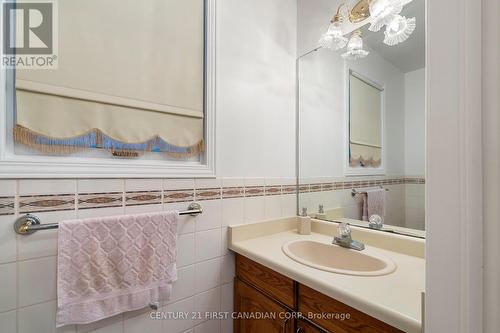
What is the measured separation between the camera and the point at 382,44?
114 centimetres

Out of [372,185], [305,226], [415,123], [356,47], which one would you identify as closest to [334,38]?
[356,47]

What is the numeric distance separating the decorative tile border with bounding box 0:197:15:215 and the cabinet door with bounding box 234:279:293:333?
3.16ft

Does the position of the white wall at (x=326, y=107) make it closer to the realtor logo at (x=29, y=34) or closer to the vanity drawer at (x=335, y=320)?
the vanity drawer at (x=335, y=320)

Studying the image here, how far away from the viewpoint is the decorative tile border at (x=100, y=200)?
815mm

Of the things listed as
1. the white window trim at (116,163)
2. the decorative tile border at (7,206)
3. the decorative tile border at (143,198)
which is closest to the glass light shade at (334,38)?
the white window trim at (116,163)

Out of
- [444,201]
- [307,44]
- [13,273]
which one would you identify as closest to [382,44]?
[307,44]

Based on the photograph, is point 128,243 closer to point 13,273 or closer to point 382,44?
point 13,273

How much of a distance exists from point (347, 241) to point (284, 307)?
1.46 feet

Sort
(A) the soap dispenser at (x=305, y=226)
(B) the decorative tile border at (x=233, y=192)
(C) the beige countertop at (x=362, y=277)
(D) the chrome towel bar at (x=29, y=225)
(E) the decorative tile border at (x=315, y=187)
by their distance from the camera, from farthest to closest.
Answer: (E) the decorative tile border at (x=315, y=187) < (A) the soap dispenser at (x=305, y=226) < (B) the decorative tile border at (x=233, y=192) < (D) the chrome towel bar at (x=29, y=225) < (C) the beige countertop at (x=362, y=277)

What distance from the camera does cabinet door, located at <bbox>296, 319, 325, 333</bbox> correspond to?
2.59ft

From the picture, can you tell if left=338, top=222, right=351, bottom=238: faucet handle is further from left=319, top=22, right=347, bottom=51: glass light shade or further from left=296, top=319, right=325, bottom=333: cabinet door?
left=319, top=22, right=347, bottom=51: glass light shade

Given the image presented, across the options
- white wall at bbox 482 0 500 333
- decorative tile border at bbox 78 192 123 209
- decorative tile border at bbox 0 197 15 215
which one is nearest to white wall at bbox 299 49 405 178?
white wall at bbox 482 0 500 333

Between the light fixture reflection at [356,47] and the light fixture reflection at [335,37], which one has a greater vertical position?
the light fixture reflection at [335,37]

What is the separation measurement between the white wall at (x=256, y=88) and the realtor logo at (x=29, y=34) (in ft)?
2.16
